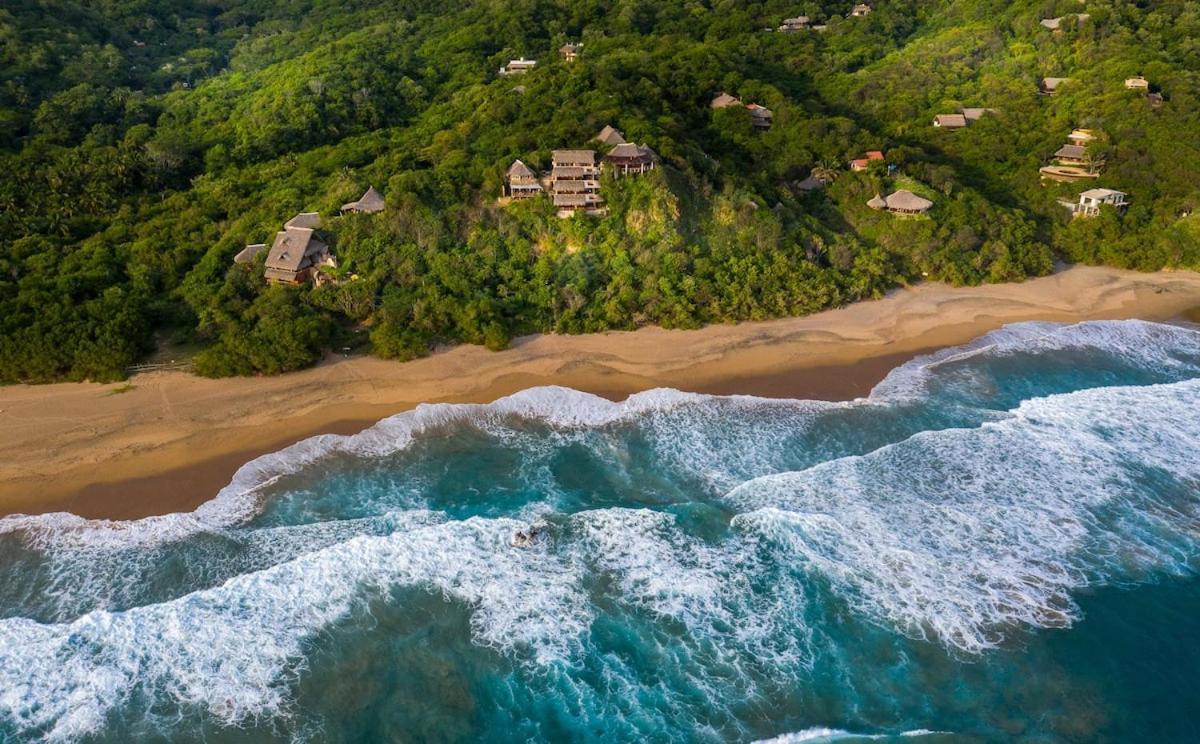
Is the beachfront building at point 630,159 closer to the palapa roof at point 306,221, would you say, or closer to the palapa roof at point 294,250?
the palapa roof at point 306,221

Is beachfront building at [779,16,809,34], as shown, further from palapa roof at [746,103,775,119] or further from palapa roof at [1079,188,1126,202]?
palapa roof at [1079,188,1126,202]

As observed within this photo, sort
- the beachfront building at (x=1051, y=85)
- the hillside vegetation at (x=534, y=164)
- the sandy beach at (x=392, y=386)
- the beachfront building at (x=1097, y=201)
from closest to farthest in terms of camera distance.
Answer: the sandy beach at (x=392, y=386)
the hillside vegetation at (x=534, y=164)
the beachfront building at (x=1097, y=201)
the beachfront building at (x=1051, y=85)

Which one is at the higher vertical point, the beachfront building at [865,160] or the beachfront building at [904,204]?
the beachfront building at [865,160]

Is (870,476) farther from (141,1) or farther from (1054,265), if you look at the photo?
(141,1)

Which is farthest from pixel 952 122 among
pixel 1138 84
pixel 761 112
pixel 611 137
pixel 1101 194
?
pixel 611 137

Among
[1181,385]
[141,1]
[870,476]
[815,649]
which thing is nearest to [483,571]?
[815,649]

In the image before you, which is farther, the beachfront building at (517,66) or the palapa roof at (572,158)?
the beachfront building at (517,66)

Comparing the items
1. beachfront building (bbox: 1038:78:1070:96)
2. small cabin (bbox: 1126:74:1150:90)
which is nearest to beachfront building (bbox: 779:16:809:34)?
beachfront building (bbox: 1038:78:1070:96)

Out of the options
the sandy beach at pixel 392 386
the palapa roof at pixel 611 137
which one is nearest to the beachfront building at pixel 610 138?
the palapa roof at pixel 611 137
